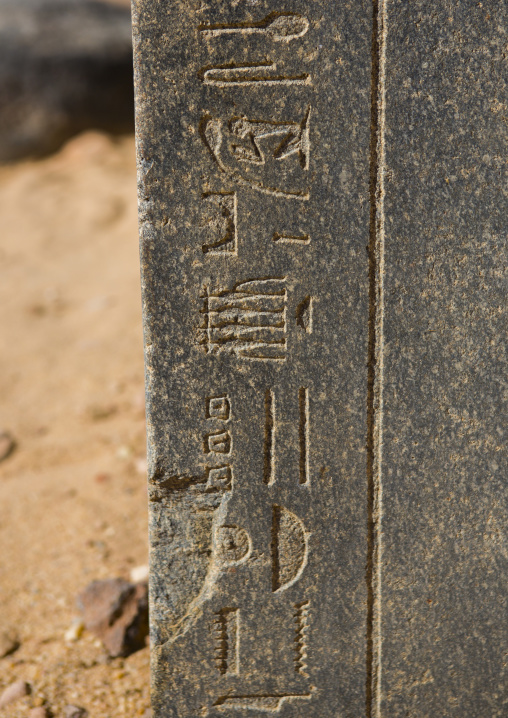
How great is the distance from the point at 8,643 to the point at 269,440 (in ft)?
3.64

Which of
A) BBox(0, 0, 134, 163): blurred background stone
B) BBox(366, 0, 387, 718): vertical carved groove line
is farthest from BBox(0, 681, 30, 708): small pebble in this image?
BBox(0, 0, 134, 163): blurred background stone

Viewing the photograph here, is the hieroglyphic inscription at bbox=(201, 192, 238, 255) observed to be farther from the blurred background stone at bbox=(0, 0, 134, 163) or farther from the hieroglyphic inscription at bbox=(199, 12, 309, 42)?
the blurred background stone at bbox=(0, 0, 134, 163)

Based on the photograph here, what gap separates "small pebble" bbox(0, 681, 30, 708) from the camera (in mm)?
1867

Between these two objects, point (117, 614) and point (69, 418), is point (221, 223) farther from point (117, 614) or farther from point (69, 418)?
point (69, 418)

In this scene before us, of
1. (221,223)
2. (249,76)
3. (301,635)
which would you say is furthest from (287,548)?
(249,76)

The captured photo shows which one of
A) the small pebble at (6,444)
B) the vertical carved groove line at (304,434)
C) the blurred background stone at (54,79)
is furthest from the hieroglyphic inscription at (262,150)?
the blurred background stone at (54,79)

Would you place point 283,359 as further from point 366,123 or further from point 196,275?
point 366,123

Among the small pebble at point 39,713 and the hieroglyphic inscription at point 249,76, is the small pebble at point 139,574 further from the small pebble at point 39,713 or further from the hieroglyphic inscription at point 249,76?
the hieroglyphic inscription at point 249,76

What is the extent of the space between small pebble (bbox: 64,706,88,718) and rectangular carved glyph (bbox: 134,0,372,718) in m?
0.30

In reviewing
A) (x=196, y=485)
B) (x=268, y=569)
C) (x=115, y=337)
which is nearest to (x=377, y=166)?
(x=196, y=485)

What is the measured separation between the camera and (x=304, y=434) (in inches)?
60.6

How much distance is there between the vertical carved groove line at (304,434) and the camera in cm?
152

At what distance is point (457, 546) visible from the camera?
1570 millimetres

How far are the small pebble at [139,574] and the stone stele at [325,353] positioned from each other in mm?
614
